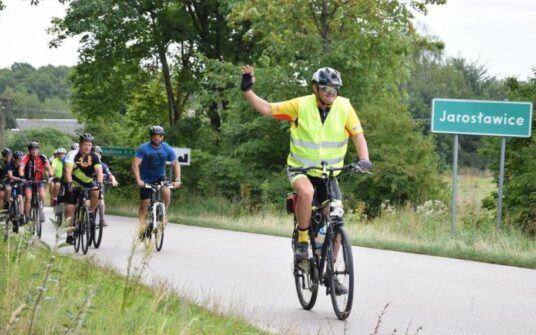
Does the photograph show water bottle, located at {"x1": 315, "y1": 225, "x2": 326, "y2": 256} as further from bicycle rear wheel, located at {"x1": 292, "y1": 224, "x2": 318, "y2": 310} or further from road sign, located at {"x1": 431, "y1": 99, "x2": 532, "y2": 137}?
road sign, located at {"x1": 431, "y1": 99, "x2": 532, "y2": 137}

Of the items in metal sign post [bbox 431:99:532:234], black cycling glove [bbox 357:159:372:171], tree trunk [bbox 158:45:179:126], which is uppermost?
tree trunk [bbox 158:45:179:126]

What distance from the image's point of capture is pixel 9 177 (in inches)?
811

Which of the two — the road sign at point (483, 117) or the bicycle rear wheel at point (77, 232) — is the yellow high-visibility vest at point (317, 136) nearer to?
the bicycle rear wheel at point (77, 232)

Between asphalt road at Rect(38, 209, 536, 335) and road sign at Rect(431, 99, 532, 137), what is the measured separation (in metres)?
2.98

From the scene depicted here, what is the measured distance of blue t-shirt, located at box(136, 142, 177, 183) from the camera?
596 inches

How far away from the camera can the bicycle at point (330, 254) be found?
26.3 ft

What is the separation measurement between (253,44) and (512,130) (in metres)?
20.5

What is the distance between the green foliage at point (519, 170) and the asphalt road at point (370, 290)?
15.0ft

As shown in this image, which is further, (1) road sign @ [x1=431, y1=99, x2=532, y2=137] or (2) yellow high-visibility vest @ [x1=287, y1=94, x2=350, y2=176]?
(1) road sign @ [x1=431, y1=99, x2=532, y2=137]

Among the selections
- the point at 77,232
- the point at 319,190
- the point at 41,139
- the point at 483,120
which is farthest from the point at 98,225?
the point at 41,139

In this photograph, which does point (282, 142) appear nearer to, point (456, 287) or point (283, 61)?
point (283, 61)

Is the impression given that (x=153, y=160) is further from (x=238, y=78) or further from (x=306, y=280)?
(x=238, y=78)

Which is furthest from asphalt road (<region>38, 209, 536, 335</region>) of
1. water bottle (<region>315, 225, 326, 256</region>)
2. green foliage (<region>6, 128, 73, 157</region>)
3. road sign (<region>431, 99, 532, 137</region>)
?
green foliage (<region>6, 128, 73, 157</region>)

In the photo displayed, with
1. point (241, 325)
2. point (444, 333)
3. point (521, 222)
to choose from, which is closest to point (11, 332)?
point (241, 325)
